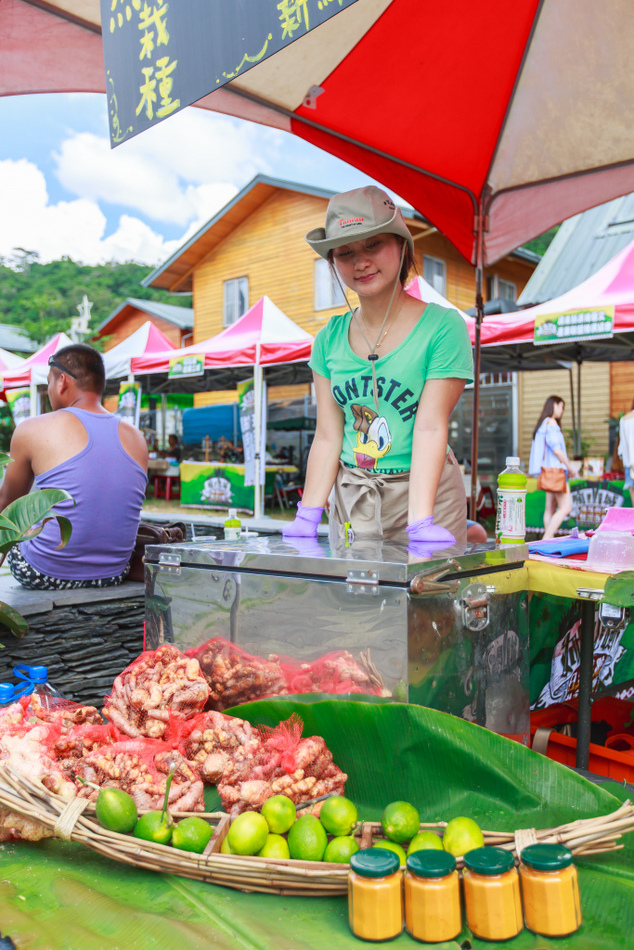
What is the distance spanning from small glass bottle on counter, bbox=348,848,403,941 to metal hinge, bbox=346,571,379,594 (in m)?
0.47

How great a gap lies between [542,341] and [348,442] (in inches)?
239

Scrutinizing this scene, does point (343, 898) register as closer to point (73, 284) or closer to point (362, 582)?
point (362, 582)

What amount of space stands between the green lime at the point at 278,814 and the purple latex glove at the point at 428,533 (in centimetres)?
80

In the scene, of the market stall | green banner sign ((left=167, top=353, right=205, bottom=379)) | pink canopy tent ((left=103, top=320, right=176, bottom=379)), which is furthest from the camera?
pink canopy tent ((left=103, top=320, right=176, bottom=379))

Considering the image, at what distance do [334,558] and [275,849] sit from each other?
528 mm

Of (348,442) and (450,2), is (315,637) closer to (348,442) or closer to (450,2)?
(348,442)

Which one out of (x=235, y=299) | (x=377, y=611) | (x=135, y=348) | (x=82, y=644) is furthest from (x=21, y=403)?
(x=377, y=611)

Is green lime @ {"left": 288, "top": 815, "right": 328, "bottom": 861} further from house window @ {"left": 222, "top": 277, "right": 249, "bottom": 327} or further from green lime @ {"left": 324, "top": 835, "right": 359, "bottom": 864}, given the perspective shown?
house window @ {"left": 222, "top": 277, "right": 249, "bottom": 327}

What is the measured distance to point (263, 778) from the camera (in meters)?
1.29

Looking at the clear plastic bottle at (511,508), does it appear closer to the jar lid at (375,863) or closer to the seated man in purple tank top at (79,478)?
the jar lid at (375,863)

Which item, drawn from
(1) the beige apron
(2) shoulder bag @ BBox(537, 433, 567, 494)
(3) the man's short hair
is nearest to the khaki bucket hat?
(1) the beige apron

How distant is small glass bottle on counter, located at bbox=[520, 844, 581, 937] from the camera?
37.9 inches

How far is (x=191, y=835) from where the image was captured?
43.6 inches

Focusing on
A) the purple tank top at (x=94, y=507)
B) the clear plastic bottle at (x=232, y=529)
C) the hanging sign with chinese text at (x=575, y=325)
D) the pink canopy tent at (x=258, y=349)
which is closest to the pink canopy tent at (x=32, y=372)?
the pink canopy tent at (x=258, y=349)
